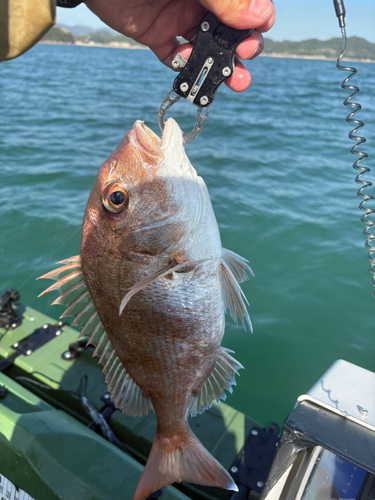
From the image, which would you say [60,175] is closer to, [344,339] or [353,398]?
[344,339]

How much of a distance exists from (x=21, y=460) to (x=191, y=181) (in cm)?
196

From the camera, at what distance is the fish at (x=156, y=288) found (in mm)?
1590

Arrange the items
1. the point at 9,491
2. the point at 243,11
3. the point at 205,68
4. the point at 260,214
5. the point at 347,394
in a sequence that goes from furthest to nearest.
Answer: the point at 260,214
the point at 9,491
the point at 347,394
the point at 205,68
the point at 243,11

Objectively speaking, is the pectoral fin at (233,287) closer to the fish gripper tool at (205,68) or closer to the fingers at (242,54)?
the fish gripper tool at (205,68)

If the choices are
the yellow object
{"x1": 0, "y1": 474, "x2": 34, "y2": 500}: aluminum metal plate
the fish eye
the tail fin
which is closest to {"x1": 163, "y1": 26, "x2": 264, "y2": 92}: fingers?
the fish eye

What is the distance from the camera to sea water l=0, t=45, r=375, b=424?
4938 mm

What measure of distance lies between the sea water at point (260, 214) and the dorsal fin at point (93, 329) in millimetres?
1170

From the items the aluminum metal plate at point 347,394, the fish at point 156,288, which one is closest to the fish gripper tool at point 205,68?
the fish at point 156,288

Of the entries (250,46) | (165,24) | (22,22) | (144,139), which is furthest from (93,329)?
(165,24)

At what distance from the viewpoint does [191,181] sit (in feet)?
5.37

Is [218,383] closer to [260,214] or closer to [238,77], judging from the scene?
[238,77]

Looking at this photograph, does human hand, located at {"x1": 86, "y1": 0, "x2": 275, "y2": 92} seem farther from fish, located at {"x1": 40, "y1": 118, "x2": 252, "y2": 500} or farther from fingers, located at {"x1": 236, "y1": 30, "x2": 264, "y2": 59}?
fish, located at {"x1": 40, "y1": 118, "x2": 252, "y2": 500}

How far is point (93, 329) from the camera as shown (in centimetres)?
178

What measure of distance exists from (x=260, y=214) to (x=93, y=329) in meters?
6.49
